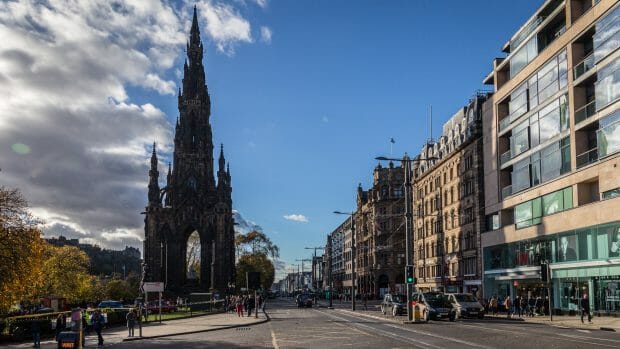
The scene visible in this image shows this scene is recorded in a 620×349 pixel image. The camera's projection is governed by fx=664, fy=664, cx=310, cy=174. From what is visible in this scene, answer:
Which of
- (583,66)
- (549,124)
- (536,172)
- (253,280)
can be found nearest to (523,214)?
(536,172)

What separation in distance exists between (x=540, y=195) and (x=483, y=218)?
1565 cm

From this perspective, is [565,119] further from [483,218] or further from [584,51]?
[483,218]

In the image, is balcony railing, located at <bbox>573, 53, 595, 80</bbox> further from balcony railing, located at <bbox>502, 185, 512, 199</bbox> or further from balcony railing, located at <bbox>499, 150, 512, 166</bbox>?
balcony railing, located at <bbox>502, 185, 512, 199</bbox>

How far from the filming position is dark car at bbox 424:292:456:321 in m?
43.4

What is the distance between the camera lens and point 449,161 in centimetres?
8181

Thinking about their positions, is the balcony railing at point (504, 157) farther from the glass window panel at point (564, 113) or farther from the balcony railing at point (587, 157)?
the balcony railing at point (587, 157)

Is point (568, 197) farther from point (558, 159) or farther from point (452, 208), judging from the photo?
point (452, 208)

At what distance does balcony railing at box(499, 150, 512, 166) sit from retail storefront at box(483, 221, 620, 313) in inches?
310

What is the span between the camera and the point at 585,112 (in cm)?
4647

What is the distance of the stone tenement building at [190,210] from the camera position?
11669 centimetres

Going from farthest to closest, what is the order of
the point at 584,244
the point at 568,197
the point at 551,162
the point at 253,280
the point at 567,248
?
the point at 253,280 < the point at 551,162 < the point at 568,197 < the point at 567,248 < the point at 584,244

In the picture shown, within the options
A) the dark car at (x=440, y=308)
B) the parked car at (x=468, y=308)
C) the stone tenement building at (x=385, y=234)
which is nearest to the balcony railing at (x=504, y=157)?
the dark car at (x=440, y=308)

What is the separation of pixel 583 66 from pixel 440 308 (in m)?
19.9

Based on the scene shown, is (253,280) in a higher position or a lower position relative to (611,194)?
lower
